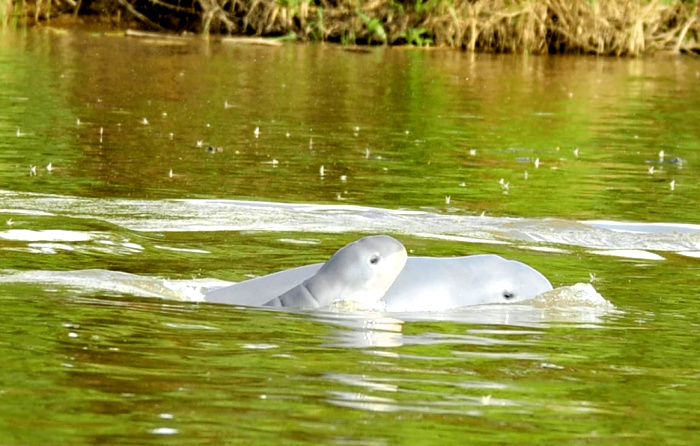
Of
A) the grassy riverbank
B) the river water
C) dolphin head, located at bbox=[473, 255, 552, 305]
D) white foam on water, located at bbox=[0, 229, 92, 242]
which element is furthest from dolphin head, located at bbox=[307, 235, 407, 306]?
the grassy riverbank

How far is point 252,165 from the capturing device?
13.5 meters

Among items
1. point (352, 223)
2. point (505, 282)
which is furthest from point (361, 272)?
point (352, 223)

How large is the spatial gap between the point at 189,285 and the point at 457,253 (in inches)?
76.6

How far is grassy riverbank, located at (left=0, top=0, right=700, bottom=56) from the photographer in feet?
105

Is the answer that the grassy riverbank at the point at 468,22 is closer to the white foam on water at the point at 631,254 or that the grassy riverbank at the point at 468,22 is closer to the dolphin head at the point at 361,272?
the white foam on water at the point at 631,254

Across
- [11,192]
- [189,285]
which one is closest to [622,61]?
[11,192]

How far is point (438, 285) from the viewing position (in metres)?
7.39

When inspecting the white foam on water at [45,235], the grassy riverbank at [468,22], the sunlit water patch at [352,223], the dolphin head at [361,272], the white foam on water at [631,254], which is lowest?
the grassy riverbank at [468,22]

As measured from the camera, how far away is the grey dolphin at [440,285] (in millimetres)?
7320

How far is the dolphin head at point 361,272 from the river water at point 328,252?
0.51ft

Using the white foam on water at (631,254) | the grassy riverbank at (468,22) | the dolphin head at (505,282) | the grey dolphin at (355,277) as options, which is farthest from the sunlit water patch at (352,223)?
the grassy riverbank at (468,22)

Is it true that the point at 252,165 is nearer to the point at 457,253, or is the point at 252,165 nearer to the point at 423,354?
the point at 457,253

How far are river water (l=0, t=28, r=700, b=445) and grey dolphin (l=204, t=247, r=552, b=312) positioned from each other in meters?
0.15

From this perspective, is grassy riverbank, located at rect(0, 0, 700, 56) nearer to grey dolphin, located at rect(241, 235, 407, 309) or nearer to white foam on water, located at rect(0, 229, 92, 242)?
white foam on water, located at rect(0, 229, 92, 242)
